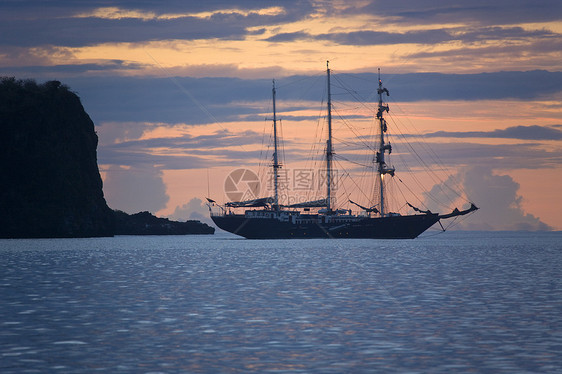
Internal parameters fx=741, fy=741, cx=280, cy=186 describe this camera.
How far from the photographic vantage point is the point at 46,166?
184000mm

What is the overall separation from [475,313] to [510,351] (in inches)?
378

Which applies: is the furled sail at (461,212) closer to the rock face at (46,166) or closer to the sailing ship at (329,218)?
the sailing ship at (329,218)

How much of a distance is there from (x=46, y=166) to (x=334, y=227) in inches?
2872

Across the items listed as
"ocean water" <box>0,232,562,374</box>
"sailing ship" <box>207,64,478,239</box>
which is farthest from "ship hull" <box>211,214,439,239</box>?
"ocean water" <box>0,232,562,374</box>

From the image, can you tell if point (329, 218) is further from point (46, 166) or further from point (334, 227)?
point (46, 166)

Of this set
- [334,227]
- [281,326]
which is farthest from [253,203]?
[281,326]

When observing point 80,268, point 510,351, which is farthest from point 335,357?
point 80,268

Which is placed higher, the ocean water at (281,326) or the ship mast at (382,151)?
the ship mast at (382,151)

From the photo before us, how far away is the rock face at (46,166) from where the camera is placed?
588ft

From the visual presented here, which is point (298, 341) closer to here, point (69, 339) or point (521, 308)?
point (69, 339)

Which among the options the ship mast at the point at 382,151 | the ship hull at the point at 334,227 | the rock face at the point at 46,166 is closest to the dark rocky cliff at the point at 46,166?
the rock face at the point at 46,166

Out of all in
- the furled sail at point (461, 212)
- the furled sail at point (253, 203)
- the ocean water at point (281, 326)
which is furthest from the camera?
the furled sail at point (253, 203)

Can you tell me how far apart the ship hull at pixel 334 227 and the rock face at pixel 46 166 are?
112 feet

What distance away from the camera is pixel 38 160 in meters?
184
